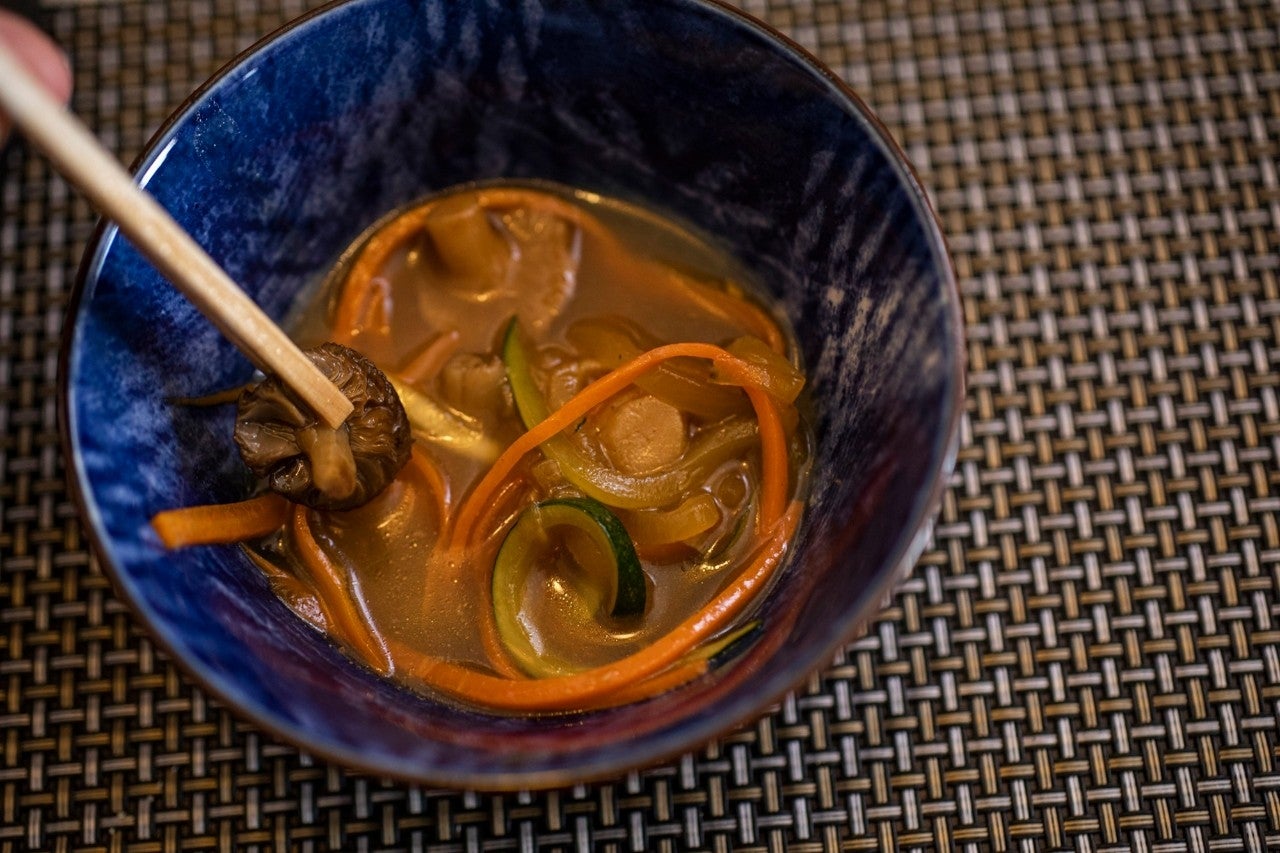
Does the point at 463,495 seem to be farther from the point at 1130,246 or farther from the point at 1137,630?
the point at 1130,246

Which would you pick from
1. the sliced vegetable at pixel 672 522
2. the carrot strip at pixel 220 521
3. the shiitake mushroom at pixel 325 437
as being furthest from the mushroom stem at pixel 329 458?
the sliced vegetable at pixel 672 522

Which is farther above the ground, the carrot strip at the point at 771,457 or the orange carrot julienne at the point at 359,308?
the orange carrot julienne at the point at 359,308

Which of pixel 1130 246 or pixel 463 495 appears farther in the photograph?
pixel 1130 246

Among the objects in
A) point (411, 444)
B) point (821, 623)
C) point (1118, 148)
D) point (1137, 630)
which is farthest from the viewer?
point (1118, 148)

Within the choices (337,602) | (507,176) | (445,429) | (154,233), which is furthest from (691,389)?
(154,233)

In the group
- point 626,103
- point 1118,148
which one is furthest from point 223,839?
point 1118,148

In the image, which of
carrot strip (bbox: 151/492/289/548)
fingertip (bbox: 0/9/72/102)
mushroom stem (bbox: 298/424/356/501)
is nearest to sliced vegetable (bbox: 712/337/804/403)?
mushroom stem (bbox: 298/424/356/501)

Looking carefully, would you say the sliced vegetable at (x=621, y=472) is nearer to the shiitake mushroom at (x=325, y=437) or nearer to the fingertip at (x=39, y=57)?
the shiitake mushroom at (x=325, y=437)
